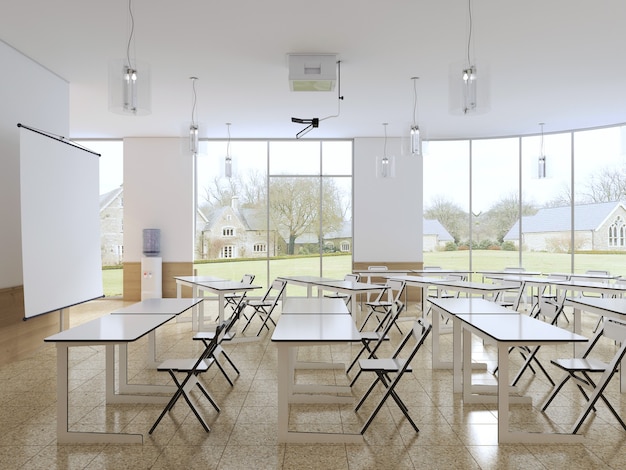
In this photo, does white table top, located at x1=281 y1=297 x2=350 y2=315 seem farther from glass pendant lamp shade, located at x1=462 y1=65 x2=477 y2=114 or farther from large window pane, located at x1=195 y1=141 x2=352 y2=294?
large window pane, located at x1=195 y1=141 x2=352 y2=294

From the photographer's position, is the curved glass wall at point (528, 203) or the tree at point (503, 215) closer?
the curved glass wall at point (528, 203)

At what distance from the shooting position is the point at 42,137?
5.72 metres

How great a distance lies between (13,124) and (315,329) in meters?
4.45

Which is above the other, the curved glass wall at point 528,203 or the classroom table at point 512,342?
the curved glass wall at point 528,203

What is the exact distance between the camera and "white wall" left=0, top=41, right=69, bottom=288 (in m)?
5.62

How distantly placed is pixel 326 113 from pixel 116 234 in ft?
18.1

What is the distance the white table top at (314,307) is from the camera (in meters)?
4.51

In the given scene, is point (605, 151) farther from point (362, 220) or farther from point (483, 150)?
point (362, 220)

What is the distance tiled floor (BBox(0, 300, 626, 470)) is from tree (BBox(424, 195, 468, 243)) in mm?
6010

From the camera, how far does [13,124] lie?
575 cm

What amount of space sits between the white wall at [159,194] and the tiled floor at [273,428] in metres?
5.54

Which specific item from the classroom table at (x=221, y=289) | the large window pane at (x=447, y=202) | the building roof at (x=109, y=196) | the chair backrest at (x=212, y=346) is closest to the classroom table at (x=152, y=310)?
the chair backrest at (x=212, y=346)

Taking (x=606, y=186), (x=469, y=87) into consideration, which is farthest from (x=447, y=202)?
(x=469, y=87)

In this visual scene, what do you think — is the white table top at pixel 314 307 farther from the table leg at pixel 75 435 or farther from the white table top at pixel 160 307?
the table leg at pixel 75 435
